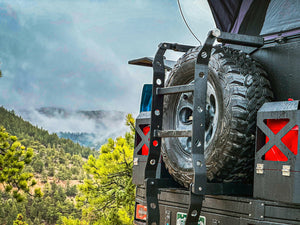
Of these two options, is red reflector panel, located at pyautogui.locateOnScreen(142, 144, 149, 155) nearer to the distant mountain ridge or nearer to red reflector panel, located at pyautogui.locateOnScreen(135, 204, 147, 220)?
red reflector panel, located at pyautogui.locateOnScreen(135, 204, 147, 220)

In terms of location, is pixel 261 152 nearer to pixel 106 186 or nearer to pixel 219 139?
pixel 219 139

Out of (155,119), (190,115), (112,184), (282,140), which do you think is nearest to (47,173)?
(112,184)

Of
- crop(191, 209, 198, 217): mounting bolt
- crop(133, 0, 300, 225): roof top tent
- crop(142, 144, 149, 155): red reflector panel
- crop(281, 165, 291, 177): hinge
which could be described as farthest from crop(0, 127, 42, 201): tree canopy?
crop(281, 165, 291, 177): hinge

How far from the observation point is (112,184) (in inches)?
569

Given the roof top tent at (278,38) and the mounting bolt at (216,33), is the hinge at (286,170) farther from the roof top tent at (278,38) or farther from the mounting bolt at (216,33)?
the mounting bolt at (216,33)

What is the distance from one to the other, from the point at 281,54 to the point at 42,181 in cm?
1726

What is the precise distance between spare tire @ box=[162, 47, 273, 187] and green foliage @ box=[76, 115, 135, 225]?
9.66 meters

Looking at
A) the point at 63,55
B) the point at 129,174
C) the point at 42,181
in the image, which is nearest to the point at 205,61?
the point at 129,174

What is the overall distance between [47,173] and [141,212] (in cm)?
1649

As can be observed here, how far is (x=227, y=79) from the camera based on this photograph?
328 centimetres

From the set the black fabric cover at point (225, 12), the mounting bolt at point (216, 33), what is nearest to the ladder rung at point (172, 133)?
the mounting bolt at point (216, 33)

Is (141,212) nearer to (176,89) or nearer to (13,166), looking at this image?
(176,89)

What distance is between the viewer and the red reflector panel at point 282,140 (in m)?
2.83

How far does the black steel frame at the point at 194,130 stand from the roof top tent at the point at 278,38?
0.13 meters
